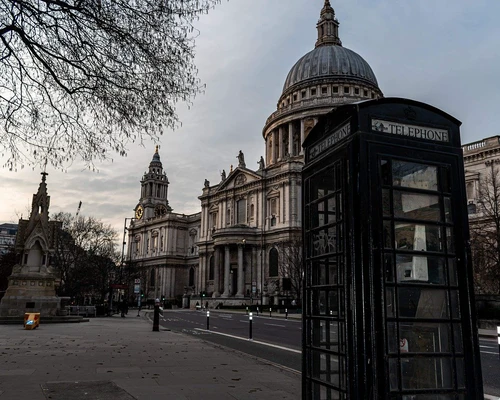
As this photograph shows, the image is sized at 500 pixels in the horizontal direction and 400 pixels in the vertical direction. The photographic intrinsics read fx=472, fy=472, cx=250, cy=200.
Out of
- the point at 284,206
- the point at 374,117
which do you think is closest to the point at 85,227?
the point at 284,206

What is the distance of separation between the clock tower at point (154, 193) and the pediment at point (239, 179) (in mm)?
34643

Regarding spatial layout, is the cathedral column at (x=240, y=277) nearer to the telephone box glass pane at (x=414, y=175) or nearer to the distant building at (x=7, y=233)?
the telephone box glass pane at (x=414, y=175)

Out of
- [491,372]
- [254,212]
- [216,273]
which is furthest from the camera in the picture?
[254,212]

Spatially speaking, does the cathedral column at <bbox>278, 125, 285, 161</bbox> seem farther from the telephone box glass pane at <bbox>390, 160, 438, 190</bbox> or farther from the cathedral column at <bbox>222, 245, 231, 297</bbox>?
the telephone box glass pane at <bbox>390, 160, 438, 190</bbox>

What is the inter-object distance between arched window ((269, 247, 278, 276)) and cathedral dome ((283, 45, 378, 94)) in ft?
110

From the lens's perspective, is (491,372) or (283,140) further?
(283,140)

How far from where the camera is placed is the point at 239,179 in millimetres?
73562

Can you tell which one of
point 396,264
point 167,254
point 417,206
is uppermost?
point 167,254

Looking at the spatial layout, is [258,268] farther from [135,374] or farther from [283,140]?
[135,374]

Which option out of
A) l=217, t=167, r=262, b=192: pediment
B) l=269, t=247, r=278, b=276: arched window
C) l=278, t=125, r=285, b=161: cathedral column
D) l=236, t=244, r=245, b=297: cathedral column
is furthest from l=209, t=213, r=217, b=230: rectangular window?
l=269, t=247, r=278, b=276: arched window

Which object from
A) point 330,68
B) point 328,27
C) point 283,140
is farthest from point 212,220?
point 328,27

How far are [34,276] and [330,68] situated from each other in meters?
68.9

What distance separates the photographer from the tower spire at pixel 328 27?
311 ft

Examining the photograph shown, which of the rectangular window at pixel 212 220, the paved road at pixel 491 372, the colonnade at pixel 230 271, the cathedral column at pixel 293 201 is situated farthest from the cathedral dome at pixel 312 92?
the paved road at pixel 491 372
